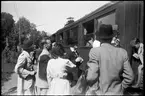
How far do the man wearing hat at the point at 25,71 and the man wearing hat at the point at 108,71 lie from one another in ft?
4.96

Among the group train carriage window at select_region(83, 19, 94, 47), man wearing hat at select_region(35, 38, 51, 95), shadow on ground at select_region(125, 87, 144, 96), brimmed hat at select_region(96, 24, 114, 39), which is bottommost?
shadow on ground at select_region(125, 87, 144, 96)

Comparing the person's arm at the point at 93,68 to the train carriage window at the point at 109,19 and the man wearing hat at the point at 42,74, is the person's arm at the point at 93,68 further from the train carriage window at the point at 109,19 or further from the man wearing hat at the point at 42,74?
the train carriage window at the point at 109,19

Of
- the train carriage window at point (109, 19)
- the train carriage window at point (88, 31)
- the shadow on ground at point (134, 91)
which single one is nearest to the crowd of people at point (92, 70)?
the shadow on ground at point (134, 91)

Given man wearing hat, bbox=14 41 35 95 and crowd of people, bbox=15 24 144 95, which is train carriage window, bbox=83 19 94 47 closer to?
crowd of people, bbox=15 24 144 95

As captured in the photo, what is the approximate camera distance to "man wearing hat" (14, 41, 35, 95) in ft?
9.60

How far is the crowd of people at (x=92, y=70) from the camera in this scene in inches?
70.4

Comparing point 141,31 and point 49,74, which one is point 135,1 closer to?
point 141,31

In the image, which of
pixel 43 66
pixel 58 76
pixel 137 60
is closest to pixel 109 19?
pixel 137 60

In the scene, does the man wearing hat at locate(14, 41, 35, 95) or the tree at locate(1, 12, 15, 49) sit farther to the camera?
the tree at locate(1, 12, 15, 49)

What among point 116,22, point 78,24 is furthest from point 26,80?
point 78,24

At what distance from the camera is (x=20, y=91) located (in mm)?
3104

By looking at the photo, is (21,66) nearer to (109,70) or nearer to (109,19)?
(109,70)

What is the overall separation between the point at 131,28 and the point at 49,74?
2.05m

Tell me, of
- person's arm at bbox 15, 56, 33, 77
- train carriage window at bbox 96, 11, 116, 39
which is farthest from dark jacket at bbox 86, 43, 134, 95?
train carriage window at bbox 96, 11, 116, 39
